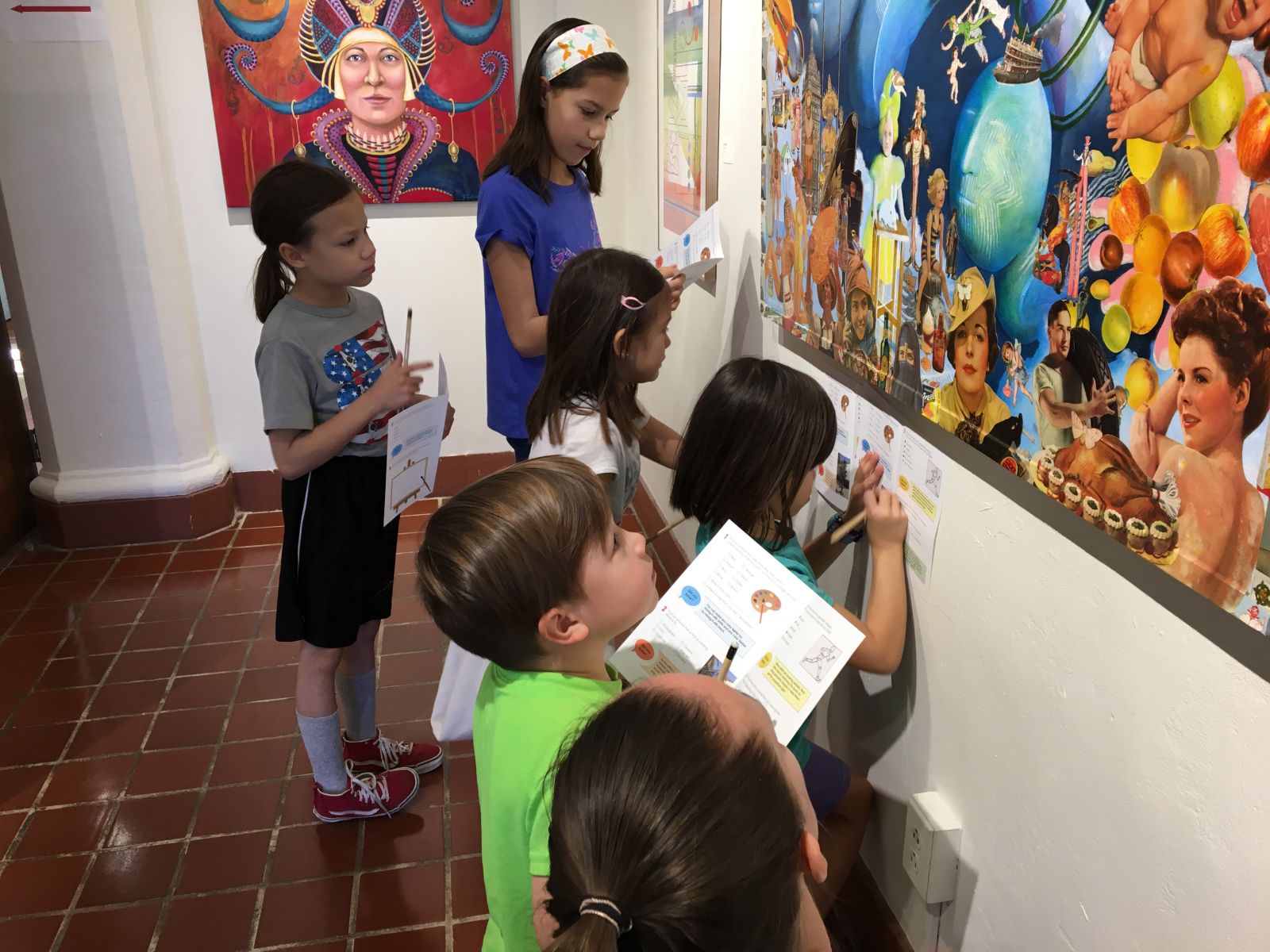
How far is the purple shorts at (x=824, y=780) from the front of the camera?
1.52m

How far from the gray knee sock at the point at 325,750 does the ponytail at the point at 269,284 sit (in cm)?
84

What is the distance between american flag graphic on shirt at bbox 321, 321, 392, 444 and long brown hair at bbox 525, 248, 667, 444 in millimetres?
354

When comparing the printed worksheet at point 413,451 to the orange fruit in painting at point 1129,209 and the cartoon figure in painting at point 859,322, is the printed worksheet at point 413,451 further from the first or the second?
the orange fruit in painting at point 1129,209

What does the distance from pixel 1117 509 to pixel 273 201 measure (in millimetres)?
1504

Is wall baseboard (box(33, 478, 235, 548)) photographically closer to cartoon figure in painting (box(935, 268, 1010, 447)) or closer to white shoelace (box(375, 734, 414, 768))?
white shoelace (box(375, 734, 414, 768))

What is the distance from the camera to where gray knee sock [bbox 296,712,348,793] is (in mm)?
1981

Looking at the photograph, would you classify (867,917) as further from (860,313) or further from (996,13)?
(996,13)

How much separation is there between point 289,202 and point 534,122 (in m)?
0.57

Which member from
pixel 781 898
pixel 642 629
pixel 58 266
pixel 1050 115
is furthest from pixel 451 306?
pixel 781 898

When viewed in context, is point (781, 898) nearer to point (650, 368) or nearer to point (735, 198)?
point (650, 368)

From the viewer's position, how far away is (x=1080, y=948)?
109cm

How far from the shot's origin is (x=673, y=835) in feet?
2.26

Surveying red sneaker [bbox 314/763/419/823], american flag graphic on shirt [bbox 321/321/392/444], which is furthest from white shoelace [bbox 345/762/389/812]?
american flag graphic on shirt [bbox 321/321/392/444]

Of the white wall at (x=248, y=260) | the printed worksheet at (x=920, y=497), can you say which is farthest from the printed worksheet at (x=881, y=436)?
the white wall at (x=248, y=260)
